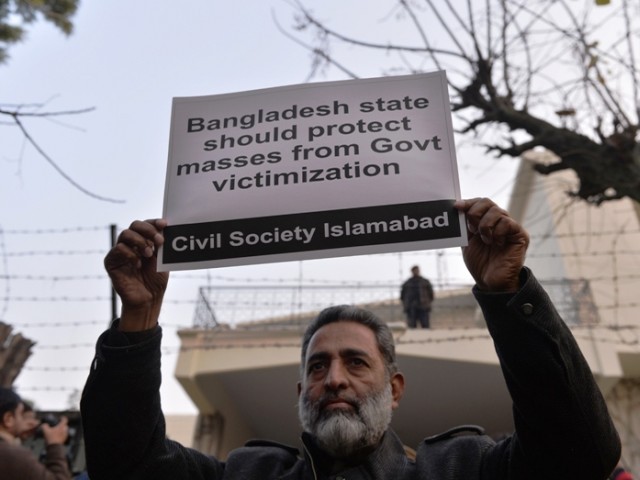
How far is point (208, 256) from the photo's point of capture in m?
1.77

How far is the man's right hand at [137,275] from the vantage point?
5.70 ft

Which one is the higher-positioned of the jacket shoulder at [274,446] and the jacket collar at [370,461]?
the jacket shoulder at [274,446]

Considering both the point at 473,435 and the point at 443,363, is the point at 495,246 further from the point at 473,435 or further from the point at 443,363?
the point at 443,363

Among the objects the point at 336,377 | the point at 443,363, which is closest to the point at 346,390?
the point at 336,377

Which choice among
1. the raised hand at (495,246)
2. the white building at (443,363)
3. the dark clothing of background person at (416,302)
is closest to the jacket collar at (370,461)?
the raised hand at (495,246)

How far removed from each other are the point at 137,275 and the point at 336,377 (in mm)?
658

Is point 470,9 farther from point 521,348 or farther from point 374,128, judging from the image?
point 521,348

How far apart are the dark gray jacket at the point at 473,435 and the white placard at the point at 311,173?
0.87ft

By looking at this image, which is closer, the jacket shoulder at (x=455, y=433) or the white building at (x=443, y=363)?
the jacket shoulder at (x=455, y=433)

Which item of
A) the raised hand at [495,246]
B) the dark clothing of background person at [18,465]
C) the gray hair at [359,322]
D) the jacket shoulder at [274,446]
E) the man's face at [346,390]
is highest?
the raised hand at [495,246]

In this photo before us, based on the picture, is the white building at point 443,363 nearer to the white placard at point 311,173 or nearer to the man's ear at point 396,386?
the man's ear at point 396,386

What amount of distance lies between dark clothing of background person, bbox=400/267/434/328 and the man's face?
6.99 meters

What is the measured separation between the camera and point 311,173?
1.90 m

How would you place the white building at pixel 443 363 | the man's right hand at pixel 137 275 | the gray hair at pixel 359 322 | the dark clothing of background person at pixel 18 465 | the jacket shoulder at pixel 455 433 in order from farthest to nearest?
the white building at pixel 443 363 → the dark clothing of background person at pixel 18 465 → the gray hair at pixel 359 322 → the jacket shoulder at pixel 455 433 → the man's right hand at pixel 137 275
